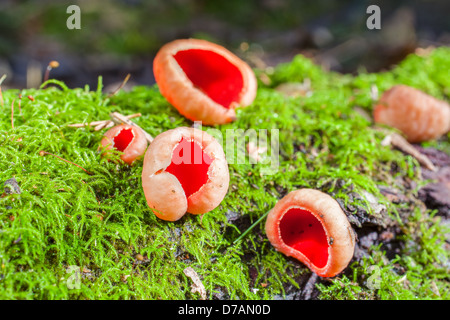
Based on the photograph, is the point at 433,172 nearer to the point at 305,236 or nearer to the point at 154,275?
the point at 305,236

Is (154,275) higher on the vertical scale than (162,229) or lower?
lower

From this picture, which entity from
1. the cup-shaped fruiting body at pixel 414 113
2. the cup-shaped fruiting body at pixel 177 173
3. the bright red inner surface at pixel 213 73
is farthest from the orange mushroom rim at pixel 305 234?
the cup-shaped fruiting body at pixel 414 113

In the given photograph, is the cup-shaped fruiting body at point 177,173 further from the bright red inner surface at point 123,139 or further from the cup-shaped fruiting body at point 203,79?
the cup-shaped fruiting body at point 203,79

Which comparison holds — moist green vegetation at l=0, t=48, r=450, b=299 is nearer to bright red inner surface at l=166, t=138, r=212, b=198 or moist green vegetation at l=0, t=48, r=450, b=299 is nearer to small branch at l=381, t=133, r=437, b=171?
small branch at l=381, t=133, r=437, b=171

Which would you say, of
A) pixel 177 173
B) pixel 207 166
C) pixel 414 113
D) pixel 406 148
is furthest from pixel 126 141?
pixel 414 113

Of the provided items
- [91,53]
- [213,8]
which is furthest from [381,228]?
[213,8]

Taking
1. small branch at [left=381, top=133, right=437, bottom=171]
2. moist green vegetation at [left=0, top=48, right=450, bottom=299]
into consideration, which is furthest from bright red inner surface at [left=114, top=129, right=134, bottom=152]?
small branch at [left=381, top=133, right=437, bottom=171]
